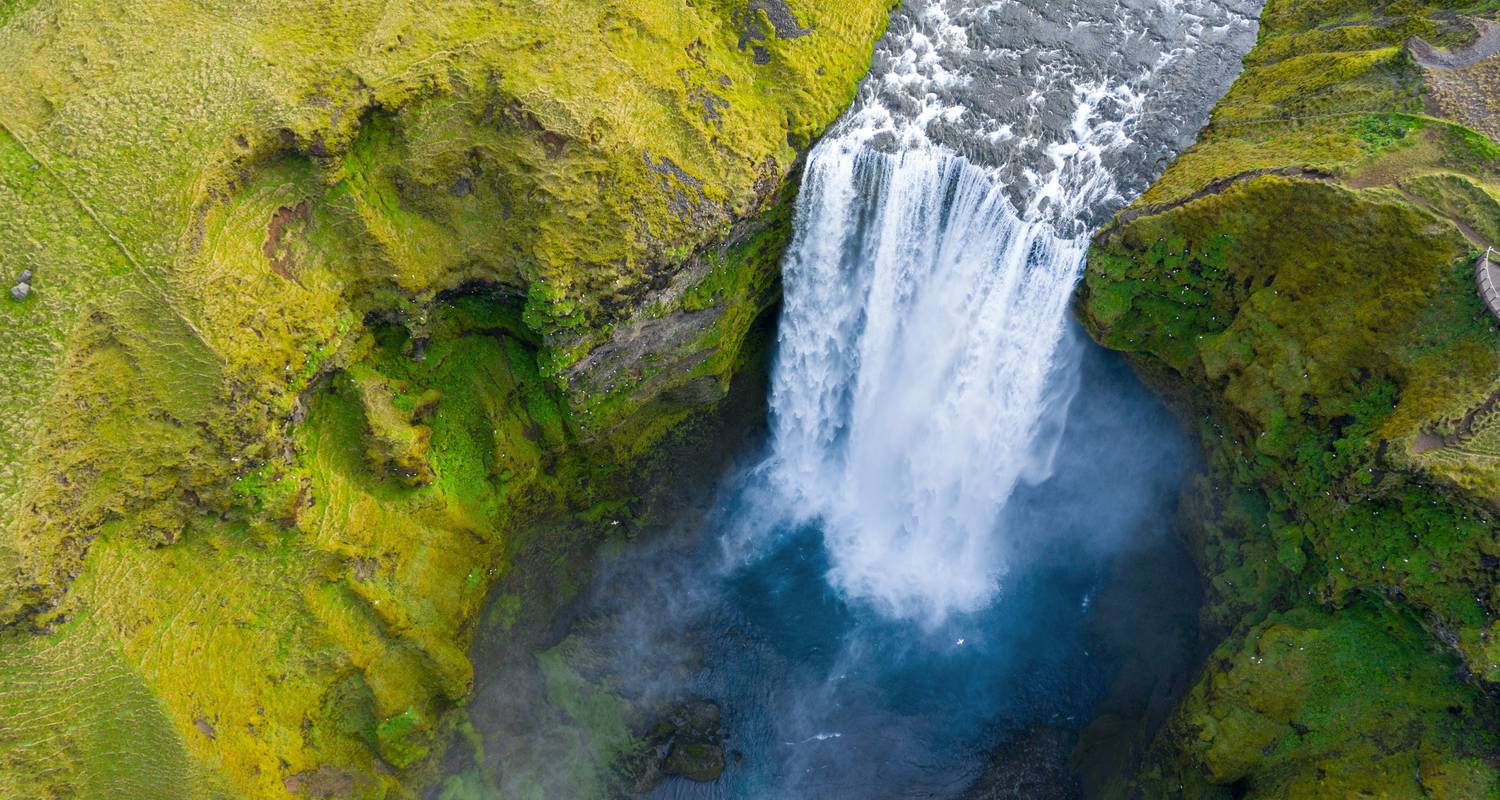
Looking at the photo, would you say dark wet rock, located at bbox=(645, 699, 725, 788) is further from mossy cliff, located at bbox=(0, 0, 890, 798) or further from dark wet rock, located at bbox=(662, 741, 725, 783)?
mossy cliff, located at bbox=(0, 0, 890, 798)

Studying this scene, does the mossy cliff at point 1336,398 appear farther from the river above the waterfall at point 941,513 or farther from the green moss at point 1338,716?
Result: the river above the waterfall at point 941,513

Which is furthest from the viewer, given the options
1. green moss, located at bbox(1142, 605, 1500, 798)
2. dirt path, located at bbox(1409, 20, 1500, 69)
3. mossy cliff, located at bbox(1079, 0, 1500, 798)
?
dirt path, located at bbox(1409, 20, 1500, 69)

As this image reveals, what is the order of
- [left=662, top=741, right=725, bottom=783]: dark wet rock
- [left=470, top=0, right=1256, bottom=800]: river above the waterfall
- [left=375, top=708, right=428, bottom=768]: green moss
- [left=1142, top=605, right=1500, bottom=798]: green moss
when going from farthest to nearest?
[left=662, top=741, right=725, bottom=783]: dark wet rock → [left=470, top=0, right=1256, bottom=800]: river above the waterfall → [left=375, top=708, right=428, bottom=768]: green moss → [left=1142, top=605, right=1500, bottom=798]: green moss

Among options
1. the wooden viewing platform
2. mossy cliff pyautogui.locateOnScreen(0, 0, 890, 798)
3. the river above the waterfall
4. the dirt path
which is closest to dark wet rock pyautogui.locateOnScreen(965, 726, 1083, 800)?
the river above the waterfall

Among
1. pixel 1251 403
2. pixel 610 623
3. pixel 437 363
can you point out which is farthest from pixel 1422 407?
pixel 437 363

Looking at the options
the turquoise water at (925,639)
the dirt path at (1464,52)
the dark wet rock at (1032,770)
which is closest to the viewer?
the dirt path at (1464,52)

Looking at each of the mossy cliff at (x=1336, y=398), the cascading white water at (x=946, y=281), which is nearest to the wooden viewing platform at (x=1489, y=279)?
the mossy cliff at (x=1336, y=398)

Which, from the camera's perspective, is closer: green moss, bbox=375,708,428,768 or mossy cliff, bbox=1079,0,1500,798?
mossy cliff, bbox=1079,0,1500,798
